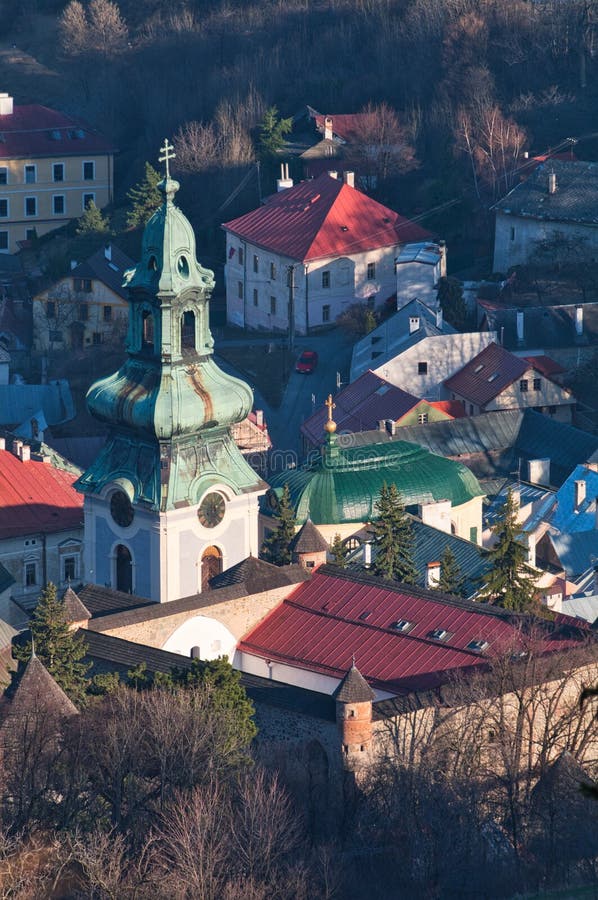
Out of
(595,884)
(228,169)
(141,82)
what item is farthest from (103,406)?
(141,82)

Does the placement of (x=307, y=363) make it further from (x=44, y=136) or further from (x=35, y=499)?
(x=44, y=136)

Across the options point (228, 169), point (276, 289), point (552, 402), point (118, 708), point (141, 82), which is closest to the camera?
point (118, 708)

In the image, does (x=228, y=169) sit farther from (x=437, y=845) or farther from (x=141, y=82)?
(x=437, y=845)

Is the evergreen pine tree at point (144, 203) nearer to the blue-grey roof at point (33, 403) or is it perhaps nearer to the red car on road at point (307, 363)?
the blue-grey roof at point (33, 403)

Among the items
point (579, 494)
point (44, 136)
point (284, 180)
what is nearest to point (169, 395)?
point (579, 494)

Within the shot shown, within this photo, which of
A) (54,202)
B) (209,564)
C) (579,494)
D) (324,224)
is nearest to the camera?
(209,564)

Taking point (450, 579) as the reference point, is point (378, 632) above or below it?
above
